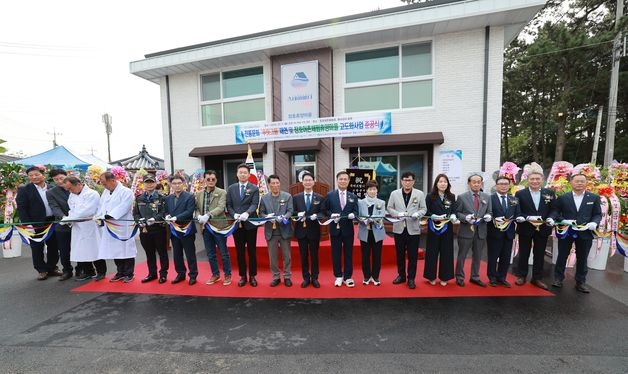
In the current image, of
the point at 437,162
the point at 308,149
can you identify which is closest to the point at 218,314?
the point at 308,149

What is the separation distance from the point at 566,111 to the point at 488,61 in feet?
42.5

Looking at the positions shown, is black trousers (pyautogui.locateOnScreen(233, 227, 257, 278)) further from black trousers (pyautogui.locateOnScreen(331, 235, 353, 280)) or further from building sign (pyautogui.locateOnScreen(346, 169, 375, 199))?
building sign (pyautogui.locateOnScreen(346, 169, 375, 199))

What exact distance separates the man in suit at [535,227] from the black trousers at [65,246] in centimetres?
764

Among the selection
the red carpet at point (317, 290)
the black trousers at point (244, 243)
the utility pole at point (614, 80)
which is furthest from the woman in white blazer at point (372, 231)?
the utility pole at point (614, 80)

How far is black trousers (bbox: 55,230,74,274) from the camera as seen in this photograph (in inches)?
183

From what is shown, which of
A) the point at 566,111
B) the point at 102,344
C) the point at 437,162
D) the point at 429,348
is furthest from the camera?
the point at 566,111

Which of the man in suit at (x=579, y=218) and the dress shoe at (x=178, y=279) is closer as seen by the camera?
the man in suit at (x=579, y=218)

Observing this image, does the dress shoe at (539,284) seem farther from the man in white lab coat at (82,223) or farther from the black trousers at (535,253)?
the man in white lab coat at (82,223)

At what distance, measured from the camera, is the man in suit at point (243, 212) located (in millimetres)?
4176

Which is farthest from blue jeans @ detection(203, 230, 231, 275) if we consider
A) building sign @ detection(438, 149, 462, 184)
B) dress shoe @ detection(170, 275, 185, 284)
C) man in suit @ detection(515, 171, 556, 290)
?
building sign @ detection(438, 149, 462, 184)

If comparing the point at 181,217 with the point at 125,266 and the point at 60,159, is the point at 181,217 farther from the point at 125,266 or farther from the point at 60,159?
the point at 60,159

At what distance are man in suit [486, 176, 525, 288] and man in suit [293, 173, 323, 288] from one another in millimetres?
2679

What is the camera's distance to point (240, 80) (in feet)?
→ 30.2

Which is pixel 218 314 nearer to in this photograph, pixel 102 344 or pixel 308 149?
pixel 102 344
